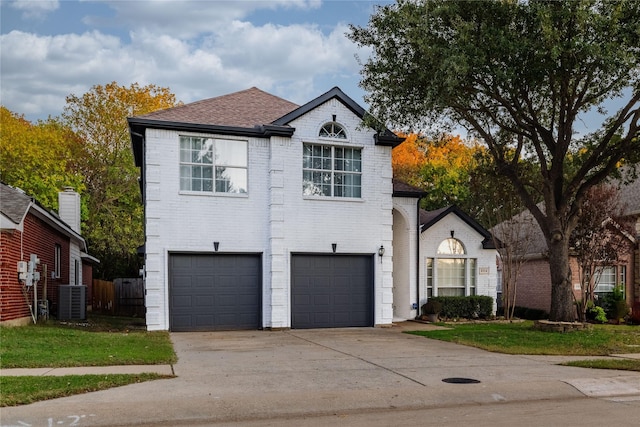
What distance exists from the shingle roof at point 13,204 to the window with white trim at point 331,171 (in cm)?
795

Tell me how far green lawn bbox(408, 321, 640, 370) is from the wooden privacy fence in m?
14.9

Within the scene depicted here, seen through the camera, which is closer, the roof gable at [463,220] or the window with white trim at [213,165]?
the window with white trim at [213,165]

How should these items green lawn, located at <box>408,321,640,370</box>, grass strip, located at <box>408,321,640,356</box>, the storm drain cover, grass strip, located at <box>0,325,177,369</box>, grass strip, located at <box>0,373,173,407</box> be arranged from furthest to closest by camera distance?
grass strip, located at <box>408,321,640,356</box> < green lawn, located at <box>408,321,640,370</box> < grass strip, located at <box>0,325,177,369</box> < the storm drain cover < grass strip, located at <box>0,373,173,407</box>

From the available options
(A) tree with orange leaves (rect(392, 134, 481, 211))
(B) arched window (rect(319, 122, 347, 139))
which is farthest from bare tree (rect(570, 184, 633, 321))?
(A) tree with orange leaves (rect(392, 134, 481, 211))

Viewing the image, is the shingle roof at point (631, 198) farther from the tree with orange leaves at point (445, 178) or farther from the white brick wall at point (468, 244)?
the tree with orange leaves at point (445, 178)

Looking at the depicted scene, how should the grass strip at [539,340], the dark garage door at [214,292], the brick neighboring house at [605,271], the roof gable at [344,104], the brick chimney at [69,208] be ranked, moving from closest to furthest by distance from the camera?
the grass strip at [539,340] → the dark garage door at [214,292] → the roof gable at [344,104] → the brick neighboring house at [605,271] → the brick chimney at [69,208]

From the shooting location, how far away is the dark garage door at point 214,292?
18.4m

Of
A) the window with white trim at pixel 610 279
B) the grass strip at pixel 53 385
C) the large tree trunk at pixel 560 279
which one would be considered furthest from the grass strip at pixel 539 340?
the window with white trim at pixel 610 279

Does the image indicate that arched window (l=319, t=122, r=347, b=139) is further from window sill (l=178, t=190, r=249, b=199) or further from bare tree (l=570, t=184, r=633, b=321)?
bare tree (l=570, t=184, r=633, b=321)

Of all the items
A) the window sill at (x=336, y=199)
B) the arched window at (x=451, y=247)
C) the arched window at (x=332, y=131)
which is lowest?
the arched window at (x=451, y=247)

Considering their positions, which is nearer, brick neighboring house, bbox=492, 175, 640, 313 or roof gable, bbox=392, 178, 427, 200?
roof gable, bbox=392, 178, 427, 200

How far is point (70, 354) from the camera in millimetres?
11781

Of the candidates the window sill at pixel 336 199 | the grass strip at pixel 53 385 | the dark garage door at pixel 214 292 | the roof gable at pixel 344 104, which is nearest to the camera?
the grass strip at pixel 53 385

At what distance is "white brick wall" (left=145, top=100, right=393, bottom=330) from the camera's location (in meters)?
18.1
